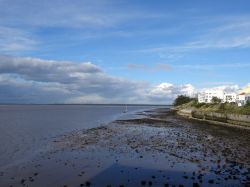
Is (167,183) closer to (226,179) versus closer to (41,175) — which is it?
(226,179)

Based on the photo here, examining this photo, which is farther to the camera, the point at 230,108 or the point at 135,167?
the point at 230,108

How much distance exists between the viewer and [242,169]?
2666cm

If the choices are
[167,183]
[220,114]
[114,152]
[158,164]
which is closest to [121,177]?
[167,183]

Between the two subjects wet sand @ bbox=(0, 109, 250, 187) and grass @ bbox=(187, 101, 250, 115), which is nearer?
wet sand @ bbox=(0, 109, 250, 187)

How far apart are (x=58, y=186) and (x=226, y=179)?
10.7m

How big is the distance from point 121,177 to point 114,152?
488 inches

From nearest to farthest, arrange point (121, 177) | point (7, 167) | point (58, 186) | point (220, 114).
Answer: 1. point (58, 186)
2. point (121, 177)
3. point (7, 167)
4. point (220, 114)

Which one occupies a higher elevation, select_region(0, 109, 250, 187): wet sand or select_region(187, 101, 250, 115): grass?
select_region(187, 101, 250, 115): grass

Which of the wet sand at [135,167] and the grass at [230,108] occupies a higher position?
the grass at [230,108]

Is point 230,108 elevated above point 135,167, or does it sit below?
above

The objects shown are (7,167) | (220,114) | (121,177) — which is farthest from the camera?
(220,114)

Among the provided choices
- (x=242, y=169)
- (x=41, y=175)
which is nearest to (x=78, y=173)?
(x=41, y=175)

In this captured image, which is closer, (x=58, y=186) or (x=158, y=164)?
(x=58, y=186)

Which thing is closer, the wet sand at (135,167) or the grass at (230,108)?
the wet sand at (135,167)
